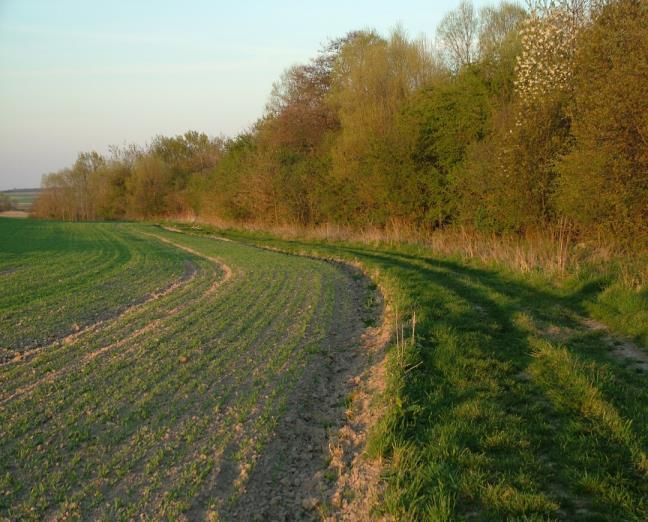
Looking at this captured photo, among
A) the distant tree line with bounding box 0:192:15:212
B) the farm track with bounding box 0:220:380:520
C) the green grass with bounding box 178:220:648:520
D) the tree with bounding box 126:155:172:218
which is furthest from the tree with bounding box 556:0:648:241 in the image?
the distant tree line with bounding box 0:192:15:212

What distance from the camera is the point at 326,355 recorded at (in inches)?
311

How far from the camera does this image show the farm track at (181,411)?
4.18 metres

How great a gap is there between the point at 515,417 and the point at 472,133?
61.6ft

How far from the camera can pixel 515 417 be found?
212 inches

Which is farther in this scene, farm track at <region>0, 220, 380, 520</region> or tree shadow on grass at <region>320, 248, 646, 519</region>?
farm track at <region>0, 220, 380, 520</region>

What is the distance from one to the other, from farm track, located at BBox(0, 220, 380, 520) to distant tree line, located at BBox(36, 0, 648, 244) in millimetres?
7895

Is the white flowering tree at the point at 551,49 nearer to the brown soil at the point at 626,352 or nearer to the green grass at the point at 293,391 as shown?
the green grass at the point at 293,391

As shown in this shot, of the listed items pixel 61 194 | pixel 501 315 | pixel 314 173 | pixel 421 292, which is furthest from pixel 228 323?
pixel 61 194

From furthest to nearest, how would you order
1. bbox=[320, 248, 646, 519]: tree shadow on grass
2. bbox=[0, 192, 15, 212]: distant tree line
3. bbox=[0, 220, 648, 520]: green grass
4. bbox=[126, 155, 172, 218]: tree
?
bbox=[0, 192, 15, 212]: distant tree line → bbox=[126, 155, 172, 218]: tree → bbox=[0, 220, 648, 520]: green grass → bbox=[320, 248, 646, 519]: tree shadow on grass

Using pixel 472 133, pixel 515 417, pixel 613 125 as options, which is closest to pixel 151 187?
pixel 472 133

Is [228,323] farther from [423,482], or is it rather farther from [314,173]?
[314,173]

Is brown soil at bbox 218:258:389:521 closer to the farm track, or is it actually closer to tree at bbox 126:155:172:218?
the farm track

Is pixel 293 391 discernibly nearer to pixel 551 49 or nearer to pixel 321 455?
pixel 321 455

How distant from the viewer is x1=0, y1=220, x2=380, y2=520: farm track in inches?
165
